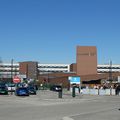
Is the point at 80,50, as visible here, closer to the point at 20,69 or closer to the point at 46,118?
the point at 20,69

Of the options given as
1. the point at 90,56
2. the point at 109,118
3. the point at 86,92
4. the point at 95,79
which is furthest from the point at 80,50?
the point at 109,118

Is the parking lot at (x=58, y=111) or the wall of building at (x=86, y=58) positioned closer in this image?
the parking lot at (x=58, y=111)

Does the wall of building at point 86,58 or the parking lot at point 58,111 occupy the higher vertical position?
the wall of building at point 86,58

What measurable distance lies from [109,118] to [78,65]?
462 feet

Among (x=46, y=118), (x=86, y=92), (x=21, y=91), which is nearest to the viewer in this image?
(x=46, y=118)

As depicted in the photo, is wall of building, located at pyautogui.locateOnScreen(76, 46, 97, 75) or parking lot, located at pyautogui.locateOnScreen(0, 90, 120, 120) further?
wall of building, located at pyautogui.locateOnScreen(76, 46, 97, 75)

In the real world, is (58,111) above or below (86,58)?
below

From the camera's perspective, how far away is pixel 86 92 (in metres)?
83.7

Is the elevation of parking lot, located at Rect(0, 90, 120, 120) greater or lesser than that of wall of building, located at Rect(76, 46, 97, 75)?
lesser

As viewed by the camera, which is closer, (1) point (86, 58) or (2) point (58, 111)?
(2) point (58, 111)

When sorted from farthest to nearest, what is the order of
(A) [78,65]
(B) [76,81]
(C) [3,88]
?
(A) [78,65] < (B) [76,81] < (C) [3,88]

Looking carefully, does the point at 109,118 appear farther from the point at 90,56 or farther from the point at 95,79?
the point at 90,56

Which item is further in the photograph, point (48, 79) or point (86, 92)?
point (48, 79)

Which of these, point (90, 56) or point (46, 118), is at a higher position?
point (90, 56)
